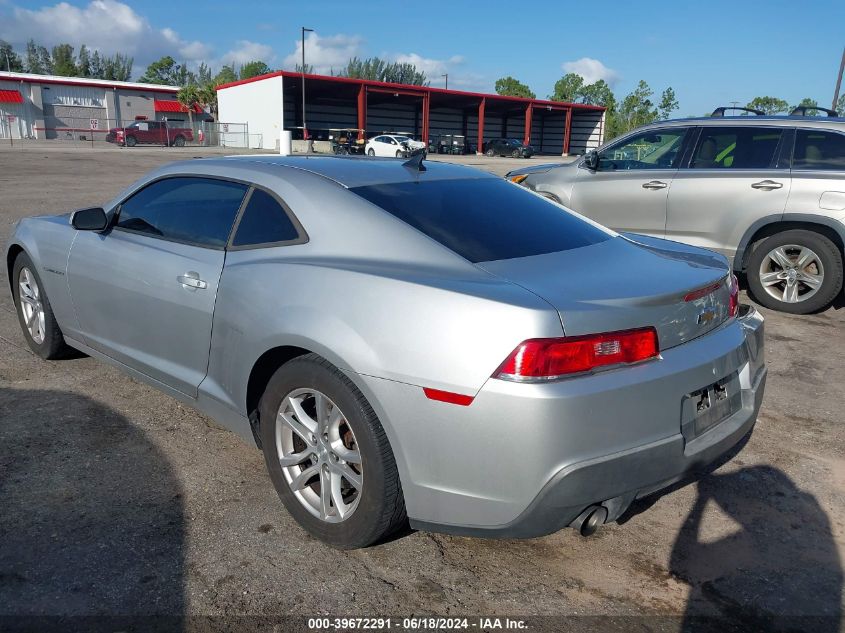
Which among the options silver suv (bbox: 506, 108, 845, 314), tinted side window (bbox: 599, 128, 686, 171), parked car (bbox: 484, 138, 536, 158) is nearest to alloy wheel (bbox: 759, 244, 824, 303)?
silver suv (bbox: 506, 108, 845, 314)

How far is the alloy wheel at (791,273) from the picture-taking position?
21.5 ft

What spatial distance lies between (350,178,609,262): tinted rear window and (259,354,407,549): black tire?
679 millimetres

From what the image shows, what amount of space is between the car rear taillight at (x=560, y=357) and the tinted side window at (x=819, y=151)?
211 inches

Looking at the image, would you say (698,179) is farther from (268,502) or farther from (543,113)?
(543,113)

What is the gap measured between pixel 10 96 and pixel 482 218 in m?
70.5

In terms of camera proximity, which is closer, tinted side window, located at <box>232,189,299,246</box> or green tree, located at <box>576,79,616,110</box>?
tinted side window, located at <box>232,189,299,246</box>

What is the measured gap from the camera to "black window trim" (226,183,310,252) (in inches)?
116

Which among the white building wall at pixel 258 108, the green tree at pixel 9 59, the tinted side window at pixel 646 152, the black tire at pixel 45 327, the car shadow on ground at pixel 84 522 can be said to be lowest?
the car shadow on ground at pixel 84 522

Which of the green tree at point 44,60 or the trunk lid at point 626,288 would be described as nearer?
the trunk lid at point 626,288

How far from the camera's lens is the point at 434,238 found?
2.76 meters

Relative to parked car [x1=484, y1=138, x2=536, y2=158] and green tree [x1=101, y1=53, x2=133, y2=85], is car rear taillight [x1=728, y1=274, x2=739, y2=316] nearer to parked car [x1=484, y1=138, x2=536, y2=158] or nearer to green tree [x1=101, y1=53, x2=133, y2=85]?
parked car [x1=484, y1=138, x2=536, y2=158]

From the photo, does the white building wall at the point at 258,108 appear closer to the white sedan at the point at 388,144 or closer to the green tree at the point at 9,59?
the white sedan at the point at 388,144

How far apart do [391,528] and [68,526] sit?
53.3 inches

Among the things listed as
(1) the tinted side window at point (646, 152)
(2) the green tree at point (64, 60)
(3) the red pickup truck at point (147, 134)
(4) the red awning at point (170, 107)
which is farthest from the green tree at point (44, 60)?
(1) the tinted side window at point (646, 152)
